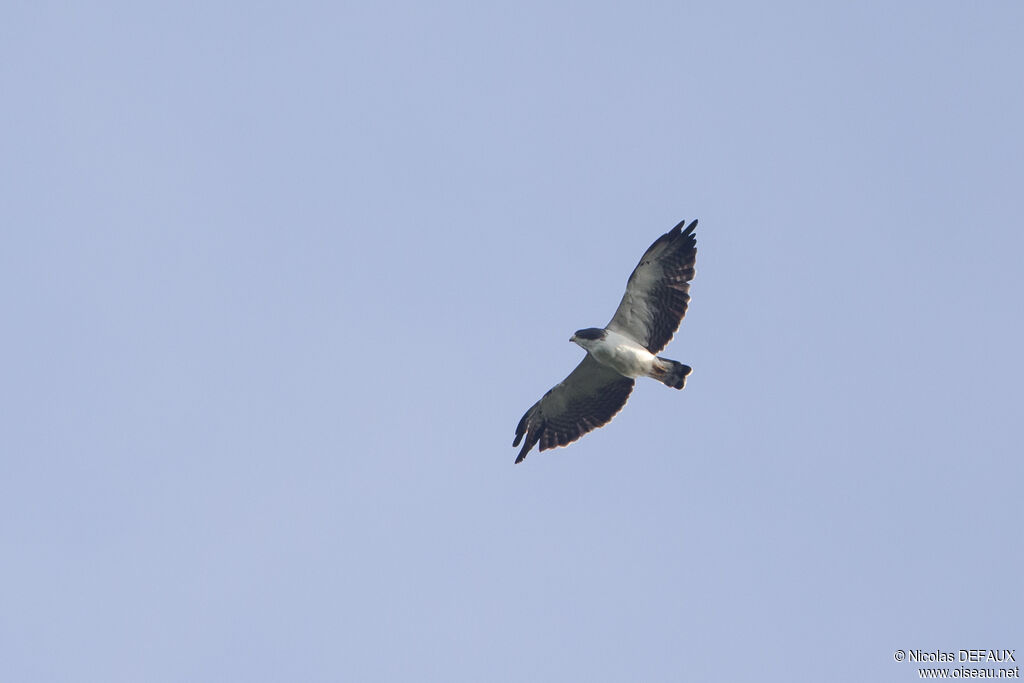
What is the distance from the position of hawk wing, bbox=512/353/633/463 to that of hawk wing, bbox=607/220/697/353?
1229mm

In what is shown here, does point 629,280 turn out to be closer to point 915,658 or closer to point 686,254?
point 686,254

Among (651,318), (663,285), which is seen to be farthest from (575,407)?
(663,285)

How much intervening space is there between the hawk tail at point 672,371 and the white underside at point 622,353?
11 cm

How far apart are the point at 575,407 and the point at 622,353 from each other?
6.89ft

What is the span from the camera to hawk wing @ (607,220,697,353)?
738 inches

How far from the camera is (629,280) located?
1870 centimetres

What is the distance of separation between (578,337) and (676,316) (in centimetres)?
167

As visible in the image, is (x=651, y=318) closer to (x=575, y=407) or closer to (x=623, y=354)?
(x=623, y=354)

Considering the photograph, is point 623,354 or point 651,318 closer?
point 623,354

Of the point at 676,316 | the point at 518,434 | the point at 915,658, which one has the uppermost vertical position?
the point at 676,316

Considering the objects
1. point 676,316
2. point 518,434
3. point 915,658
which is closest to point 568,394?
point 518,434

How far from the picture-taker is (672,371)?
18.8 meters

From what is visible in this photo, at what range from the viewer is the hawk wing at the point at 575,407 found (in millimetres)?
19859

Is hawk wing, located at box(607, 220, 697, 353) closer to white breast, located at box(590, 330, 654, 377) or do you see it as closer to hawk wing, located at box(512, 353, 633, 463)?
white breast, located at box(590, 330, 654, 377)
